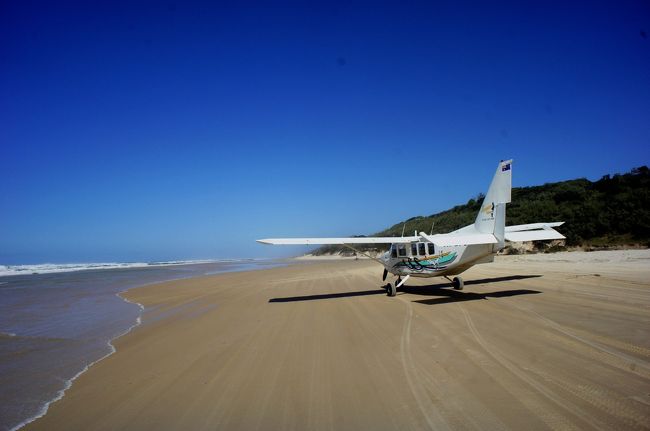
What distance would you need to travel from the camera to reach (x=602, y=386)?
411 centimetres

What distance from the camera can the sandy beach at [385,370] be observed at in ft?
12.3

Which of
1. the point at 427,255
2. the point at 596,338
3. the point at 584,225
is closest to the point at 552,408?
the point at 596,338

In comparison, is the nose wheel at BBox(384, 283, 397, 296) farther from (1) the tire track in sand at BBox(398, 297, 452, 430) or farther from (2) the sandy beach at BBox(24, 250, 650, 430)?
(1) the tire track in sand at BBox(398, 297, 452, 430)

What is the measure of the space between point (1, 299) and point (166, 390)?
17.1 m

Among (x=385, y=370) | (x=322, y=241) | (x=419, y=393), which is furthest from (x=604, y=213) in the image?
(x=419, y=393)

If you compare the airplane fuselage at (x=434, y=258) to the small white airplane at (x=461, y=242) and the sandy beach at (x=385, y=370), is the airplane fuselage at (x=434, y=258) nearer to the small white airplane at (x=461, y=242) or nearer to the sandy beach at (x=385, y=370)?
the small white airplane at (x=461, y=242)

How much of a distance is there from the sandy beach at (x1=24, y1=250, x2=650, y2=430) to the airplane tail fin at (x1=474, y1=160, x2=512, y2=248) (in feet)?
7.43

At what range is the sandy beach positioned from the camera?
3.74m

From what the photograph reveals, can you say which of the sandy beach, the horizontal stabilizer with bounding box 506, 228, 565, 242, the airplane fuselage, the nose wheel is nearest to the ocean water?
the sandy beach

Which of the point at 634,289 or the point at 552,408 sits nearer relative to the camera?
the point at 552,408

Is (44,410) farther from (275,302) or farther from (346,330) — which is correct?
(275,302)

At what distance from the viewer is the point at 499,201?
11133mm

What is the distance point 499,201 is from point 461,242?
1.74 meters

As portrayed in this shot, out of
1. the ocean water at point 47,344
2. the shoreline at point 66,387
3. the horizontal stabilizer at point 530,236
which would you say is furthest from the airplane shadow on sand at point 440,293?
the shoreline at point 66,387
